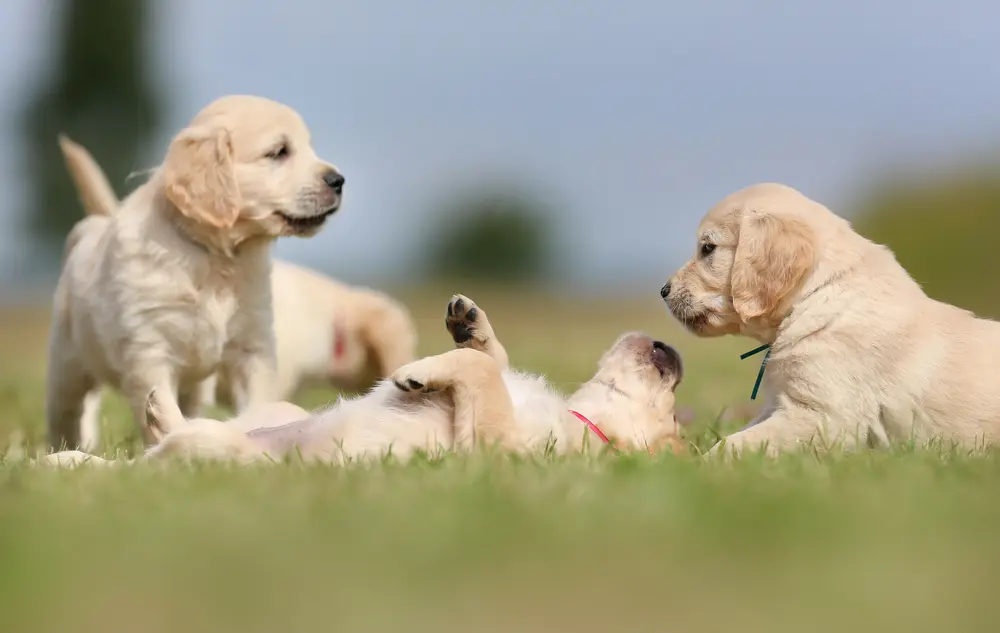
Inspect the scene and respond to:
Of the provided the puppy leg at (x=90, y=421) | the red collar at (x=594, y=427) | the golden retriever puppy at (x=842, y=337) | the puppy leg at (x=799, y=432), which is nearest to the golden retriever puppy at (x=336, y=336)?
the puppy leg at (x=90, y=421)

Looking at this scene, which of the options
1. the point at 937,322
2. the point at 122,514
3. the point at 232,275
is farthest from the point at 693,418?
the point at 122,514

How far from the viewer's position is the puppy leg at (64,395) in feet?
16.0

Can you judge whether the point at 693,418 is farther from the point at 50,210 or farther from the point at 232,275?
the point at 50,210

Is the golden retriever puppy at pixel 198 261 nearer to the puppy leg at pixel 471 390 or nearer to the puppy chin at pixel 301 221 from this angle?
the puppy chin at pixel 301 221

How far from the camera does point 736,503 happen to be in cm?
235

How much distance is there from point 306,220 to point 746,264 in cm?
203

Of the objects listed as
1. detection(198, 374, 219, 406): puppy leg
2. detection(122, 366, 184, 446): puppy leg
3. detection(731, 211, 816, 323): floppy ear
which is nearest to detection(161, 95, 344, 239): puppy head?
detection(122, 366, 184, 446): puppy leg

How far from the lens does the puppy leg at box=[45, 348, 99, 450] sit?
4.88 meters

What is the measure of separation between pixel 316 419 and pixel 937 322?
6.92 ft

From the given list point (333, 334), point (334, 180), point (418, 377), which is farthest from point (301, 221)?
point (418, 377)

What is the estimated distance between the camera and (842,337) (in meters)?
3.53

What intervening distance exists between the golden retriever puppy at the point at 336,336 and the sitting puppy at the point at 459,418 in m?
2.12

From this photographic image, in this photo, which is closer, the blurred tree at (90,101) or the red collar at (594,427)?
the red collar at (594,427)

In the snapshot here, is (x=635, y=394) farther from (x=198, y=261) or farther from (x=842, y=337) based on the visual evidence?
(x=198, y=261)
